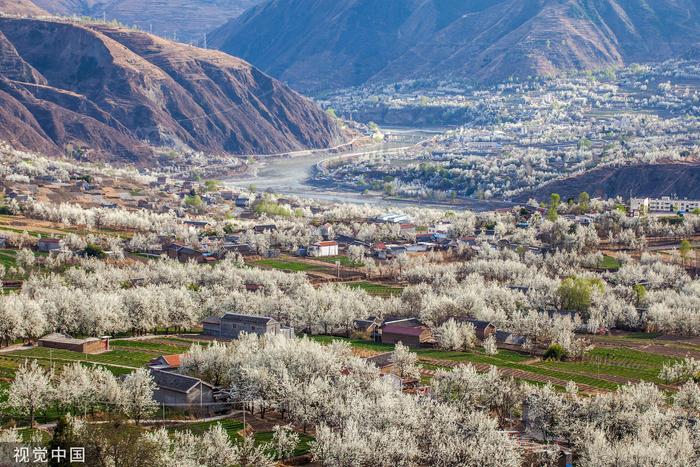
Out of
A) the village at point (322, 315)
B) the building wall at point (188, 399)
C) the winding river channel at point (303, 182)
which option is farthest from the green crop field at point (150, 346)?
the winding river channel at point (303, 182)

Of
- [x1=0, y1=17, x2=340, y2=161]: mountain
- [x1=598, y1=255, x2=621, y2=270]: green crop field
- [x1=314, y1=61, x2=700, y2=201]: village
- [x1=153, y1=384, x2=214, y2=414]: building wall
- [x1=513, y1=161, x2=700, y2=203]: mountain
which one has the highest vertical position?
[x1=0, y1=17, x2=340, y2=161]: mountain

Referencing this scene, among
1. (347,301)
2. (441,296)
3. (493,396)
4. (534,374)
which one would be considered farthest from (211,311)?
(493,396)

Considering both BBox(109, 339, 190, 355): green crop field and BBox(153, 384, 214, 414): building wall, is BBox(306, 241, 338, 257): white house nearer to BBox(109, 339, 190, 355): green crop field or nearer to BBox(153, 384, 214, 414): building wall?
BBox(109, 339, 190, 355): green crop field

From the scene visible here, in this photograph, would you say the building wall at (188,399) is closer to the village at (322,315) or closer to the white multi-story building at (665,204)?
the village at (322,315)

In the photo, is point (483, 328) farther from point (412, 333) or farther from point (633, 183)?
point (633, 183)

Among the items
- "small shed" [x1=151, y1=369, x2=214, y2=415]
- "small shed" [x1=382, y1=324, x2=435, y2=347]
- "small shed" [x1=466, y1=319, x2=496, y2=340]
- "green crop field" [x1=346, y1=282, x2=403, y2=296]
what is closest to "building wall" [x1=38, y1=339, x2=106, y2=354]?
"small shed" [x1=151, y1=369, x2=214, y2=415]

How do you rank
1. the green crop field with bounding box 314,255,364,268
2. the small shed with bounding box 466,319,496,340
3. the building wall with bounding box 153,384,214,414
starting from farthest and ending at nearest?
the green crop field with bounding box 314,255,364,268
the small shed with bounding box 466,319,496,340
the building wall with bounding box 153,384,214,414
